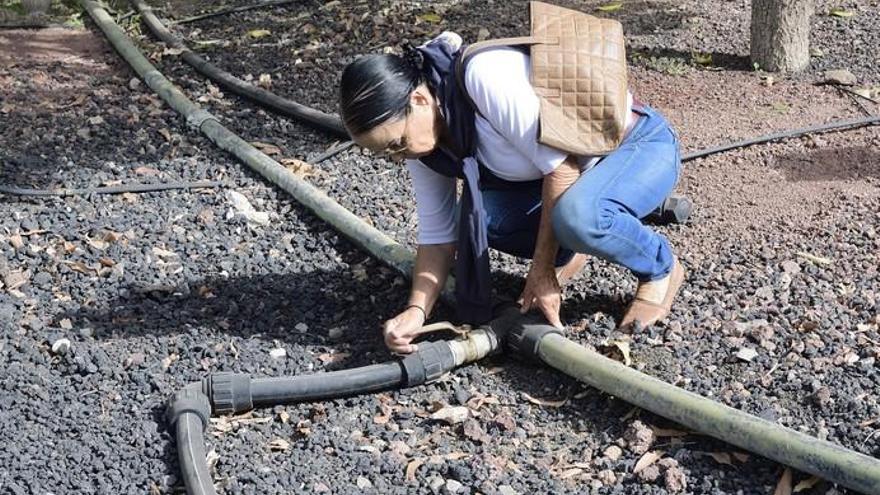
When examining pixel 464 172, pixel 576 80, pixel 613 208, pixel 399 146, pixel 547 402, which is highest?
pixel 576 80

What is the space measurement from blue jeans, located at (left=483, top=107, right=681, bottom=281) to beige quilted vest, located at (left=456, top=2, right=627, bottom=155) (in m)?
0.15

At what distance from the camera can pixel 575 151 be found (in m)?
3.58

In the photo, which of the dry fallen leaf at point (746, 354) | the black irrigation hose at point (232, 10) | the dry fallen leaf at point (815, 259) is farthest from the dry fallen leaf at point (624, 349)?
the black irrigation hose at point (232, 10)

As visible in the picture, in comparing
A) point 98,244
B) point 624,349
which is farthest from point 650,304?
point 98,244

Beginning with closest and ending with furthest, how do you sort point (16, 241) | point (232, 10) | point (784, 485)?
1. point (784, 485)
2. point (16, 241)
3. point (232, 10)

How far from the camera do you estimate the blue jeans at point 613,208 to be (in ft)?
12.0

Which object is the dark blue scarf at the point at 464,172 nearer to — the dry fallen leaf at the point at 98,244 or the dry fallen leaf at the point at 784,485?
the dry fallen leaf at the point at 784,485

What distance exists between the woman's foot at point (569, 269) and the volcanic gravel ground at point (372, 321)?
0.06m

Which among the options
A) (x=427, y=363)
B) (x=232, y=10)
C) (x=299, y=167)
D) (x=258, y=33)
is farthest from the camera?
(x=232, y=10)

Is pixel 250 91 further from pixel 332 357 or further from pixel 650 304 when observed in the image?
pixel 650 304

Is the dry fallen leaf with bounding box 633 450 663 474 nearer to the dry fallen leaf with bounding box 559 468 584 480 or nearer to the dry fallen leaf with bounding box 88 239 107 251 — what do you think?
the dry fallen leaf with bounding box 559 468 584 480

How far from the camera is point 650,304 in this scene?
398 centimetres

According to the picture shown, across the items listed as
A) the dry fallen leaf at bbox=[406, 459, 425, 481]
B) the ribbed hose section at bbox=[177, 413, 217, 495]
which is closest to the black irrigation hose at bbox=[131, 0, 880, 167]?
the dry fallen leaf at bbox=[406, 459, 425, 481]

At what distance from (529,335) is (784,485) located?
0.96 m
